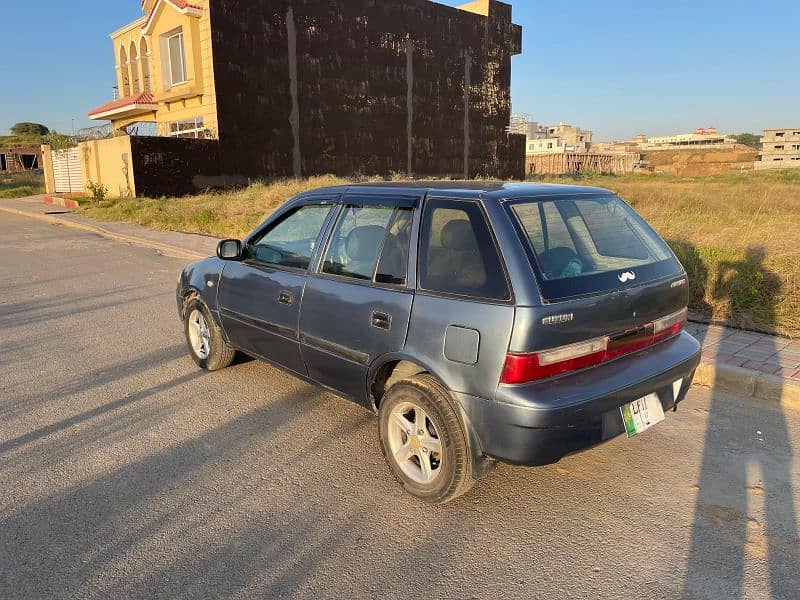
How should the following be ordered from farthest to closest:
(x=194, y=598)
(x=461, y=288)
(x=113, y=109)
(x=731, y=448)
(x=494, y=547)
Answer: (x=113, y=109)
(x=731, y=448)
(x=461, y=288)
(x=494, y=547)
(x=194, y=598)

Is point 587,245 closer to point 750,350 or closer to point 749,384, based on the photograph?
point 749,384

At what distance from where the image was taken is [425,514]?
3127mm

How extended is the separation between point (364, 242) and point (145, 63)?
33.0 m

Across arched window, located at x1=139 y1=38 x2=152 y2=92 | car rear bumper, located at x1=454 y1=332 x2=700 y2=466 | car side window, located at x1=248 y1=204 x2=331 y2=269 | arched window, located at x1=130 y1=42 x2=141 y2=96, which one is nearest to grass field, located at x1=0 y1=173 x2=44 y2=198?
arched window, located at x1=130 y1=42 x2=141 y2=96

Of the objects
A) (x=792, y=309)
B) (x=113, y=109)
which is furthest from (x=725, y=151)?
(x=792, y=309)

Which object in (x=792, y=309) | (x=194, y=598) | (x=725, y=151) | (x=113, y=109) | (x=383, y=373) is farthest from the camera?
(x=725, y=151)

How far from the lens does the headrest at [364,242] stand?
3603 mm

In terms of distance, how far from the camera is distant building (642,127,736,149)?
154 meters

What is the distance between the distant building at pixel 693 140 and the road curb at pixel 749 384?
16237 cm

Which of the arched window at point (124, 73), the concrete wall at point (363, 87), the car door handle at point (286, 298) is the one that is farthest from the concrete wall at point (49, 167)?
the car door handle at point (286, 298)

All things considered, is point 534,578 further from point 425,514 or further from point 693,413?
point 693,413

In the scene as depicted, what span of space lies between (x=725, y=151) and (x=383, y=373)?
129 metres

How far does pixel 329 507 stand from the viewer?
3189 millimetres

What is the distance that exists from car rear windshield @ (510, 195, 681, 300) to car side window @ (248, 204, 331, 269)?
1515mm
